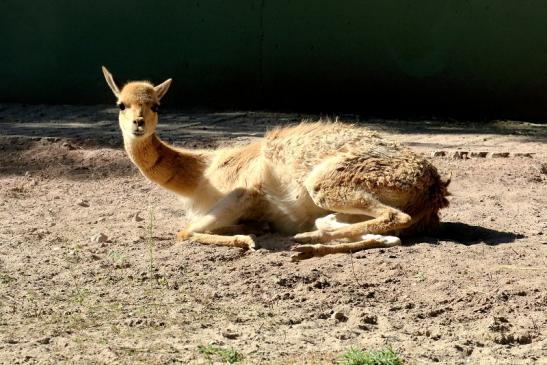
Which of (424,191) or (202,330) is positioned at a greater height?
(424,191)

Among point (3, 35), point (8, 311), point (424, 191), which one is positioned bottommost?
point (8, 311)

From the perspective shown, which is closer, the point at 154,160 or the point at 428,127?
the point at 154,160

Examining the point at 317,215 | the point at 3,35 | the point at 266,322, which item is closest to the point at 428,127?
the point at 317,215

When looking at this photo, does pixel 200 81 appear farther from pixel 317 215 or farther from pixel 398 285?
pixel 398 285

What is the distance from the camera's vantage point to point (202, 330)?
5090mm

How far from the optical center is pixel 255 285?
19.2 ft

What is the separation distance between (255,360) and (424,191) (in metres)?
2.51

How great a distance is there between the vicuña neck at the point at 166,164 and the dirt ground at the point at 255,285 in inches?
14.9

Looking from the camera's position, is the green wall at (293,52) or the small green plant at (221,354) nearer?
the small green plant at (221,354)

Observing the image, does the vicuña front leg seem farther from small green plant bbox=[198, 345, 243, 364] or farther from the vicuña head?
small green plant bbox=[198, 345, 243, 364]

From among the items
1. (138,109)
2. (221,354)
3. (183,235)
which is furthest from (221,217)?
(221,354)

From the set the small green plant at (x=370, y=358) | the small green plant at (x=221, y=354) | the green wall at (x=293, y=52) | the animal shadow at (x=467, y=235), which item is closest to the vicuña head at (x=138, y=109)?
the animal shadow at (x=467, y=235)

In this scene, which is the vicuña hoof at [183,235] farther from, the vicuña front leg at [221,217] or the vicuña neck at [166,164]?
the vicuña neck at [166,164]

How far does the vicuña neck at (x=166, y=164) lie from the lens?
7.43 meters
